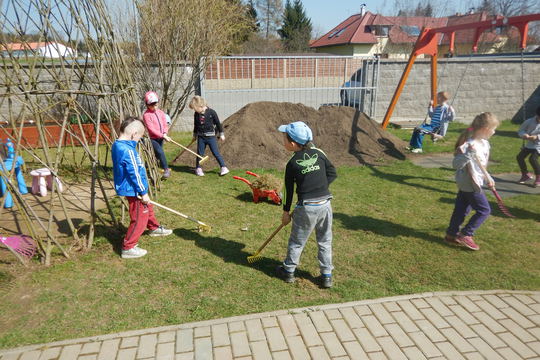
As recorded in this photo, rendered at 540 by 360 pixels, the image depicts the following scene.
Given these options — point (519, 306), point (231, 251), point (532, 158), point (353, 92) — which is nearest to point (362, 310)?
point (519, 306)

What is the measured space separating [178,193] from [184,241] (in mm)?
2059

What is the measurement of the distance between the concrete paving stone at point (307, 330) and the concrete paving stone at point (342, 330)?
200mm

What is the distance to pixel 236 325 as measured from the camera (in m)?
3.50

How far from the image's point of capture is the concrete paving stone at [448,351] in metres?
3.13

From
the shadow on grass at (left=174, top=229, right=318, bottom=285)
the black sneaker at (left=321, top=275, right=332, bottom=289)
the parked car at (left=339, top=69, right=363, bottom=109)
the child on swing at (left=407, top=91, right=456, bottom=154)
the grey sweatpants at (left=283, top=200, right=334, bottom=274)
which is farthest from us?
the parked car at (left=339, top=69, right=363, bottom=109)

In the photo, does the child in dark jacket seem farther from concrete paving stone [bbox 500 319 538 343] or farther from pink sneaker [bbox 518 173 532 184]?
pink sneaker [bbox 518 173 532 184]

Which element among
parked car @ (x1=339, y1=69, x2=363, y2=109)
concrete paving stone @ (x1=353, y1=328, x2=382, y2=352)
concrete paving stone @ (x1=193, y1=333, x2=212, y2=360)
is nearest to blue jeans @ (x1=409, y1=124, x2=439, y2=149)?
parked car @ (x1=339, y1=69, x2=363, y2=109)

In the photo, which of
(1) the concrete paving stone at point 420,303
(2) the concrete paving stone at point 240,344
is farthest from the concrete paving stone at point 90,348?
(1) the concrete paving stone at point 420,303

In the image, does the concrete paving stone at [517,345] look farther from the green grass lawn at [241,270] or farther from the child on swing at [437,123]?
the child on swing at [437,123]

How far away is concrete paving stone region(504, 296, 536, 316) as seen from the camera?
12.2 ft

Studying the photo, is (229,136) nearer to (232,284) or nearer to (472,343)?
(232,284)

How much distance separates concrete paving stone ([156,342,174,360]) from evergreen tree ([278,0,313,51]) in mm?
41916

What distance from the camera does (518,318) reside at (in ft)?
11.9

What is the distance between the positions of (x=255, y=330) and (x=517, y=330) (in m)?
2.50
